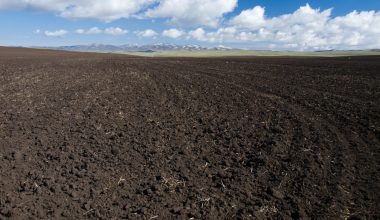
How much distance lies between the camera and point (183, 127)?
A: 12484mm

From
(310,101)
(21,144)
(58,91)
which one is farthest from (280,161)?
(58,91)

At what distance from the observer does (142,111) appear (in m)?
14.8

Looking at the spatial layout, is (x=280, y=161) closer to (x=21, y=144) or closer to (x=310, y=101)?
(x=21, y=144)

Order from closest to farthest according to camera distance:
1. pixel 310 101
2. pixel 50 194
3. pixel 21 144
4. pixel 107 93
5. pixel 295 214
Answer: pixel 295 214
pixel 50 194
pixel 21 144
pixel 310 101
pixel 107 93

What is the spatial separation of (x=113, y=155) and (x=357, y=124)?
6.86 meters

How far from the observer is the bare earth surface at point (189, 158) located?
738cm

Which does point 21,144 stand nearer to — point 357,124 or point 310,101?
point 357,124

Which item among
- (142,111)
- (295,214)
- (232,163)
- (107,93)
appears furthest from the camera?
(107,93)

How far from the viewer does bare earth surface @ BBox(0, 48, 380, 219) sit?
738 cm

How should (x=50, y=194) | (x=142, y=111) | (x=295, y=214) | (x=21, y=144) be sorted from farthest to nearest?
(x=142, y=111) < (x=21, y=144) < (x=50, y=194) < (x=295, y=214)

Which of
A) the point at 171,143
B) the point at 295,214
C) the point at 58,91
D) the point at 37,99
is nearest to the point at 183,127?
the point at 171,143

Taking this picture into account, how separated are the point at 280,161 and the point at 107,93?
36.8 feet

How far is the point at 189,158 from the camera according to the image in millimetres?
9703

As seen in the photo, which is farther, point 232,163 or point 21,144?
point 21,144
